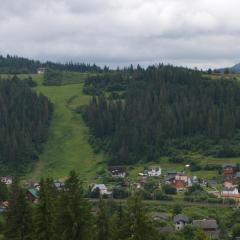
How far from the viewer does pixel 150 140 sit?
162 meters

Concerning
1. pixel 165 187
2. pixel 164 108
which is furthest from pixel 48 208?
pixel 164 108

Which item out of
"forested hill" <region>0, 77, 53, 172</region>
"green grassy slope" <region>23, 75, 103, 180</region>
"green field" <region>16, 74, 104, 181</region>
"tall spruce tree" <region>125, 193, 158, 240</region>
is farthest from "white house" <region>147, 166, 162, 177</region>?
"tall spruce tree" <region>125, 193, 158, 240</region>

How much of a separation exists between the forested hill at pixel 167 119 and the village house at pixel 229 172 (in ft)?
34.9

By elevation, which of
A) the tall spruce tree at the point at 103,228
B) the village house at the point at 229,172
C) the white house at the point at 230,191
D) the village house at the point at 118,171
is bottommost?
the village house at the point at 118,171

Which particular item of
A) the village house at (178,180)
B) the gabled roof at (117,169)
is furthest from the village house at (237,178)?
the gabled roof at (117,169)

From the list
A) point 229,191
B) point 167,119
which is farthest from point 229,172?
point 167,119

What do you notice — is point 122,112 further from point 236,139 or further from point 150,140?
point 236,139

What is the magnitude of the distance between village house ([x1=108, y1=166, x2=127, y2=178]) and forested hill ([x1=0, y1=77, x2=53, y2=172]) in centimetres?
2487

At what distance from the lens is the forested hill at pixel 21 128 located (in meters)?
159

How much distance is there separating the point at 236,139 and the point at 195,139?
1088 cm

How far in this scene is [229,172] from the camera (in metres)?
136

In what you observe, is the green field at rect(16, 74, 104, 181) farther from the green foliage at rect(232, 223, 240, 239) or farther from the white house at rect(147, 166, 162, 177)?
the green foliage at rect(232, 223, 240, 239)

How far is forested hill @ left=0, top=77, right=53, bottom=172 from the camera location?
520ft

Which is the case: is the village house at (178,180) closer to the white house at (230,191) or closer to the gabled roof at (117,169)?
the white house at (230,191)
